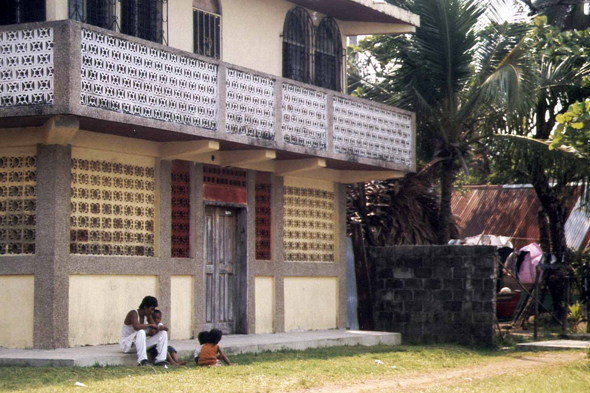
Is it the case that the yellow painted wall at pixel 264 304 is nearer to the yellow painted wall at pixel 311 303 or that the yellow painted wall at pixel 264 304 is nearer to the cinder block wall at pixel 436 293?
the yellow painted wall at pixel 311 303

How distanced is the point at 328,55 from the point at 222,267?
5023mm

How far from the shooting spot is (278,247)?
17.4 meters

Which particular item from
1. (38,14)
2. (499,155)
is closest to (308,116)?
(38,14)

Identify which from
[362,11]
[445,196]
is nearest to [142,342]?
[362,11]

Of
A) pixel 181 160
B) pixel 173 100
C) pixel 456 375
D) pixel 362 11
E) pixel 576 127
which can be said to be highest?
pixel 362 11

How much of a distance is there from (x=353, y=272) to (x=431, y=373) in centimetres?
626

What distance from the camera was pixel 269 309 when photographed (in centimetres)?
1712

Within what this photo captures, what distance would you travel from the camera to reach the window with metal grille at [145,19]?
1446 centimetres

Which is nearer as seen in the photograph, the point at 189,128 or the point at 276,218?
the point at 189,128

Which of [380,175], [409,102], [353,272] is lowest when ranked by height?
[353,272]

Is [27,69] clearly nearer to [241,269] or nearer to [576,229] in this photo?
[241,269]

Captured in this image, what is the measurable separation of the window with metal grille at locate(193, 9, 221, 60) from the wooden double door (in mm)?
2548

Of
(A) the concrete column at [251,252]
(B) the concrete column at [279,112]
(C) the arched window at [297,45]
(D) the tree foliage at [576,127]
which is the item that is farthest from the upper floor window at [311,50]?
(D) the tree foliage at [576,127]

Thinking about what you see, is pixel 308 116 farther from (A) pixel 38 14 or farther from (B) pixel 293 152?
(A) pixel 38 14
